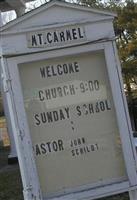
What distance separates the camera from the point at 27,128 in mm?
4609

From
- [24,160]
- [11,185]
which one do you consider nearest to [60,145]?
[24,160]

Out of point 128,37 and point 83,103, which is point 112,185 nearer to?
point 83,103

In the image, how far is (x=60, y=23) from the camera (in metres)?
4.66

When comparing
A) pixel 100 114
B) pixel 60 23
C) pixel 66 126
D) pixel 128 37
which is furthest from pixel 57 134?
pixel 128 37

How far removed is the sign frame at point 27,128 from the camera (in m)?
4.58

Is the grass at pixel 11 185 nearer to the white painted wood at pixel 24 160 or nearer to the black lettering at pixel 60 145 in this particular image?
the black lettering at pixel 60 145

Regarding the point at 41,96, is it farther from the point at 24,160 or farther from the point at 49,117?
the point at 24,160

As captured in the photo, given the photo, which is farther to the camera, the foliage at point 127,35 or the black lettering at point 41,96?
the foliage at point 127,35

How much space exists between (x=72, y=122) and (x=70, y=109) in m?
0.10

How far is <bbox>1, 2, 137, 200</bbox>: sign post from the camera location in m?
4.60

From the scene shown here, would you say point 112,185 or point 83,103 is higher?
point 83,103

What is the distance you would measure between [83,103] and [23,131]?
1.76ft

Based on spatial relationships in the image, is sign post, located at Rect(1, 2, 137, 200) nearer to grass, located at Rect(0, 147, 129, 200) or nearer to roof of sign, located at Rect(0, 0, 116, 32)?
roof of sign, located at Rect(0, 0, 116, 32)

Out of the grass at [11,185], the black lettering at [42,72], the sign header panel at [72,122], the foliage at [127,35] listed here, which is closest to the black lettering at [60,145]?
the sign header panel at [72,122]
